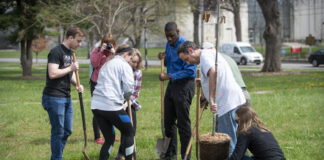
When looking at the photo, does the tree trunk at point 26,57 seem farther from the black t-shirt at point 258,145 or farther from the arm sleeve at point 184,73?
the black t-shirt at point 258,145

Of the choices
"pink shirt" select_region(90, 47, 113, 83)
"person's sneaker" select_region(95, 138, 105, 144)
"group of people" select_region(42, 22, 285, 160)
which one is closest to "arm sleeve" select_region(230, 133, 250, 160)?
"group of people" select_region(42, 22, 285, 160)

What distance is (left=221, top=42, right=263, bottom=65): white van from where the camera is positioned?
115ft

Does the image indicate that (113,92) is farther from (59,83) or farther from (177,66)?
(177,66)

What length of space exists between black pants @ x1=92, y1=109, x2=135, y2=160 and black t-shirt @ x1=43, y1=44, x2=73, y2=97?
0.75 meters

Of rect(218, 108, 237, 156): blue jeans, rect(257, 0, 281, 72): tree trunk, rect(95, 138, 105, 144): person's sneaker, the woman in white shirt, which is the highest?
rect(257, 0, 281, 72): tree trunk

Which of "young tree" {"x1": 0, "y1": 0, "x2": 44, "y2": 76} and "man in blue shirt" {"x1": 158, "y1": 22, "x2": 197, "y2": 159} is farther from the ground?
"young tree" {"x1": 0, "y1": 0, "x2": 44, "y2": 76}

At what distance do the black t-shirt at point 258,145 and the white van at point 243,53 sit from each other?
31178 mm

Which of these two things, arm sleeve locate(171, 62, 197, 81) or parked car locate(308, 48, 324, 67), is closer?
arm sleeve locate(171, 62, 197, 81)

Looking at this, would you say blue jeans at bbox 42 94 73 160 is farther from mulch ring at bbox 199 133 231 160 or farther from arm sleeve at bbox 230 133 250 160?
arm sleeve at bbox 230 133 250 160

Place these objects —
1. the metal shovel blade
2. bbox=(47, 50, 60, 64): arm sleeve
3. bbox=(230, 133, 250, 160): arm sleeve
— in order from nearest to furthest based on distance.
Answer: bbox=(230, 133, 250, 160): arm sleeve → bbox=(47, 50, 60, 64): arm sleeve → the metal shovel blade

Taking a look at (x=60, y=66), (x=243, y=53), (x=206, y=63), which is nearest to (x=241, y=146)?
(x=206, y=63)

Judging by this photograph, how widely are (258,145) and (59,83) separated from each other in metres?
2.52

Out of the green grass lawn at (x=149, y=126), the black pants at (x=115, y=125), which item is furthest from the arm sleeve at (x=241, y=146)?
the green grass lawn at (x=149, y=126)

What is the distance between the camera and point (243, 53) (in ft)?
117
